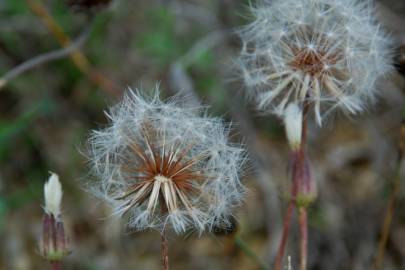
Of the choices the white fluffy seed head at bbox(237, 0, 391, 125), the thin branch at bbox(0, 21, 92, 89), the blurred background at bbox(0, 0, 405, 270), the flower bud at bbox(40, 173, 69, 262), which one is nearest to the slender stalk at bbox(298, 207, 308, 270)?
the white fluffy seed head at bbox(237, 0, 391, 125)

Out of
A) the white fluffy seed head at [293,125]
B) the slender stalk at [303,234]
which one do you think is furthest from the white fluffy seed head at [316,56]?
the slender stalk at [303,234]

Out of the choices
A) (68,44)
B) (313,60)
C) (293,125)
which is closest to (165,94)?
(68,44)

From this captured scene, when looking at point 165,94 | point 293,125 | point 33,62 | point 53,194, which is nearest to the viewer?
point 53,194

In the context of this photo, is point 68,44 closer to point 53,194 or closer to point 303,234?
point 53,194

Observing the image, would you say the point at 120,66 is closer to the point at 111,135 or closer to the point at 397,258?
the point at 397,258

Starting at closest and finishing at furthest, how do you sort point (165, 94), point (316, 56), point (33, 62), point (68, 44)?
point (316, 56)
point (33, 62)
point (68, 44)
point (165, 94)

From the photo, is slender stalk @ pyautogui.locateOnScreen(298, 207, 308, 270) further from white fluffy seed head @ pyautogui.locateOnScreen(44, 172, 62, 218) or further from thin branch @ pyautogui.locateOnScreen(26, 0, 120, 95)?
thin branch @ pyautogui.locateOnScreen(26, 0, 120, 95)
